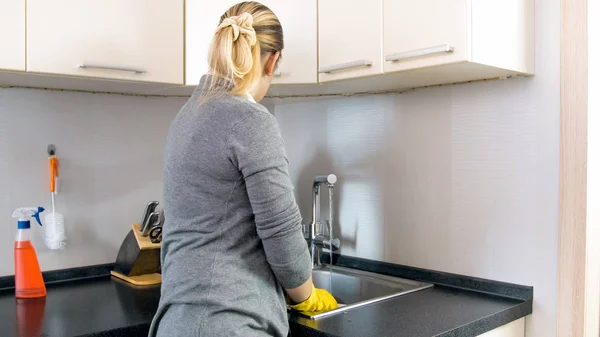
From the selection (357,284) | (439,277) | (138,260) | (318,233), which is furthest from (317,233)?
(138,260)

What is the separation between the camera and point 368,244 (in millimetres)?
1999

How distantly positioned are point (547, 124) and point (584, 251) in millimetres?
343

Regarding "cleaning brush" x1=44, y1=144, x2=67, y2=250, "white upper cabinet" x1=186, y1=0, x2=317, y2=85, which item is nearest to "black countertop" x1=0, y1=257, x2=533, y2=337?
"cleaning brush" x1=44, y1=144, x2=67, y2=250

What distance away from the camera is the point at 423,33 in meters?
1.43

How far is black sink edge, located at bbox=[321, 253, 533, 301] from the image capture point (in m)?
1.59

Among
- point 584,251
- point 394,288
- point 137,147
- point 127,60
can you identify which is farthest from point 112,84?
point 584,251

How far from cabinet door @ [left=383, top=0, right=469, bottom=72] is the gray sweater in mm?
517

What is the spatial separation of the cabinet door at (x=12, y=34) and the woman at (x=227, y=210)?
592 mm

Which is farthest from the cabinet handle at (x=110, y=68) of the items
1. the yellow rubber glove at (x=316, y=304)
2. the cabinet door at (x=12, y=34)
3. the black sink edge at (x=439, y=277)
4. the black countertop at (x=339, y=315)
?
the black sink edge at (x=439, y=277)

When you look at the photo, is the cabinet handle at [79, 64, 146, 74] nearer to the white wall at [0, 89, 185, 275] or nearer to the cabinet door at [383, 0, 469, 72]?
the white wall at [0, 89, 185, 275]

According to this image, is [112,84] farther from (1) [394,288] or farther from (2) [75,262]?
(1) [394,288]

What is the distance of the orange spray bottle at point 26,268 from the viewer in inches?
65.2

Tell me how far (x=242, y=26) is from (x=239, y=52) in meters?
0.06

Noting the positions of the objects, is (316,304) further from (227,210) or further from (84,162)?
(84,162)
